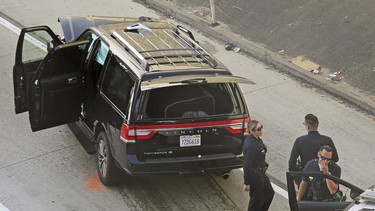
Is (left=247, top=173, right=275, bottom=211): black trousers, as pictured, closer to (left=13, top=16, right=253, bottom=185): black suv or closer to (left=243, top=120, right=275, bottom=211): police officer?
(left=243, top=120, right=275, bottom=211): police officer

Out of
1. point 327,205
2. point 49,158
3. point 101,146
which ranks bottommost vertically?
point 49,158

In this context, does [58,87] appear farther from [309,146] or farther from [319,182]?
[319,182]

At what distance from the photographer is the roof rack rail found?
29.0ft

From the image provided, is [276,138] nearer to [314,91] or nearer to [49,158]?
[314,91]

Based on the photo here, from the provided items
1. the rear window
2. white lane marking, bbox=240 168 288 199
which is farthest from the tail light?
white lane marking, bbox=240 168 288 199

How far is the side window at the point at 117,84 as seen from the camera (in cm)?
902

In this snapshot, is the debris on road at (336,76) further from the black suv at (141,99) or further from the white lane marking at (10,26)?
the white lane marking at (10,26)

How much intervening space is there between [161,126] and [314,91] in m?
4.90

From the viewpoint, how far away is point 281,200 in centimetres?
957

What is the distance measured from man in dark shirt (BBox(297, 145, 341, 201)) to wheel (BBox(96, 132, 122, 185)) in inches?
100

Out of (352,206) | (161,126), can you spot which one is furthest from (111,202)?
(352,206)

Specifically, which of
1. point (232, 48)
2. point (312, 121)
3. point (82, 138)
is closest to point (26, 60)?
point (82, 138)

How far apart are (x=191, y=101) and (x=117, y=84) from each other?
1.05 metres

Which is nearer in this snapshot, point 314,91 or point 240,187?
point 240,187
